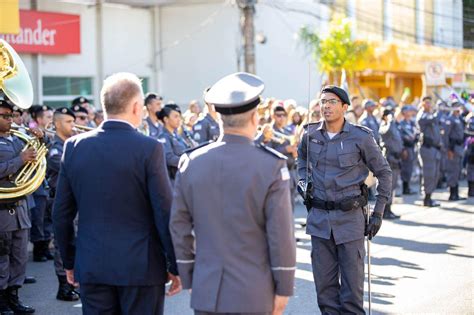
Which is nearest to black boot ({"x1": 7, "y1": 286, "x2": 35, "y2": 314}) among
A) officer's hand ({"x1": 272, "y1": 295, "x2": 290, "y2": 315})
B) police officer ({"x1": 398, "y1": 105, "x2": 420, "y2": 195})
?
officer's hand ({"x1": 272, "y1": 295, "x2": 290, "y2": 315})

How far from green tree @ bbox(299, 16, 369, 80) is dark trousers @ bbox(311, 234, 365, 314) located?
18.1 metres

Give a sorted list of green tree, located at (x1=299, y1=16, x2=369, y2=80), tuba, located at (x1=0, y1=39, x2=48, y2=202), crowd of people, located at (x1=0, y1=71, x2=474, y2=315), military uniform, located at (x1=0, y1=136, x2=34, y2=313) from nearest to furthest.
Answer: crowd of people, located at (x1=0, y1=71, x2=474, y2=315), tuba, located at (x1=0, y1=39, x2=48, y2=202), military uniform, located at (x1=0, y1=136, x2=34, y2=313), green tree, located at (x1=299, y1=16, x2=369, y2=80)

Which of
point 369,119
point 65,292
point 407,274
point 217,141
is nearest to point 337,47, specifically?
point 369,119

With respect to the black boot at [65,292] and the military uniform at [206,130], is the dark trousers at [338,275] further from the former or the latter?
the military uniform at [206,130]

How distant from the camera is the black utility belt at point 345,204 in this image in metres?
6.25

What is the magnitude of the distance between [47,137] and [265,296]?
7079 mm

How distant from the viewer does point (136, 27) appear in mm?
25812

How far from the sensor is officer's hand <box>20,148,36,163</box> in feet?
25.1

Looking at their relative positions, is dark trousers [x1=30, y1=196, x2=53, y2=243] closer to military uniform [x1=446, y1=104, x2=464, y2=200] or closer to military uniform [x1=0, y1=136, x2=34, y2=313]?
military uniform [x1=0, y1=136, x2=34, y2=313]

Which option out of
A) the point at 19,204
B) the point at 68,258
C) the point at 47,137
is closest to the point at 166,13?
the point at 47,137

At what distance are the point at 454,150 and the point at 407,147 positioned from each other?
1119mm

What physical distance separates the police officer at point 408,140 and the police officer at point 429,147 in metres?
0.84

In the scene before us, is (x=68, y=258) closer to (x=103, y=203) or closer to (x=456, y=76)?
(x=103, y=203)

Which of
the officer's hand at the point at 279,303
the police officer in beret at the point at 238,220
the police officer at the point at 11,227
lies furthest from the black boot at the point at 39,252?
the officer's hand at the point at 279,303
